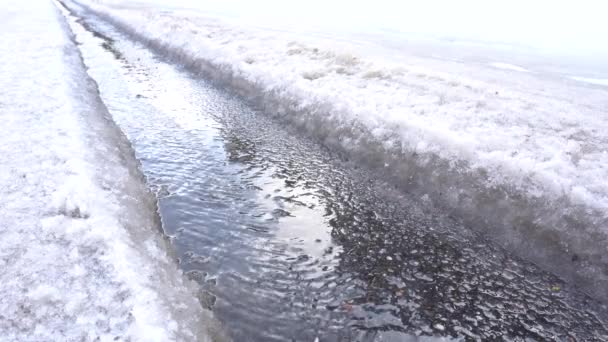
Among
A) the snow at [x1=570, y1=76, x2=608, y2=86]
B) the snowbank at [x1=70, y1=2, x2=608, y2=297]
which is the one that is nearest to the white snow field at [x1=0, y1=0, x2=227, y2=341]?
the snowbank at [x1=70, y1=2, x2=608, y2=297]

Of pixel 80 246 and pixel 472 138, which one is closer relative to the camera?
pixel 80 246

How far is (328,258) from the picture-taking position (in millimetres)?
7082

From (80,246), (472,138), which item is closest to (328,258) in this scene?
(80,246)

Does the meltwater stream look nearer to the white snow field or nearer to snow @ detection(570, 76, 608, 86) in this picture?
the white snow field

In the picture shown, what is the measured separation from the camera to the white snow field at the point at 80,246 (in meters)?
4.35

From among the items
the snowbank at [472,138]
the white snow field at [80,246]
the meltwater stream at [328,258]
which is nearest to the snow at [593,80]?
the snowbank at [472,138]

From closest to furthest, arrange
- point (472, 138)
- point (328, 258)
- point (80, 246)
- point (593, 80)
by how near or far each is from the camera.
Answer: point (80, 246) < point (328, 258) < point (472, 138) < point (593, 80)

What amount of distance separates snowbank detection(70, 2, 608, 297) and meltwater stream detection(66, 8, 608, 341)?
0.67 metres

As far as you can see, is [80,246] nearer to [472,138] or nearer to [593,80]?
[472,138]

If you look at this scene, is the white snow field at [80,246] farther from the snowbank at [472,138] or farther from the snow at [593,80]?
the snow at [593,80]

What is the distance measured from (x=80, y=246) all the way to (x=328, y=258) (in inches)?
158

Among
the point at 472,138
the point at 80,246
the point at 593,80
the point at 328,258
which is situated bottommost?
the point at 328,258

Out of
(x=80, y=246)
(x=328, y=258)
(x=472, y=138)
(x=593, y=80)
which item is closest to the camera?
(x=80, y=246)

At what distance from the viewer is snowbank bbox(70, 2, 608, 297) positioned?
294 inches
